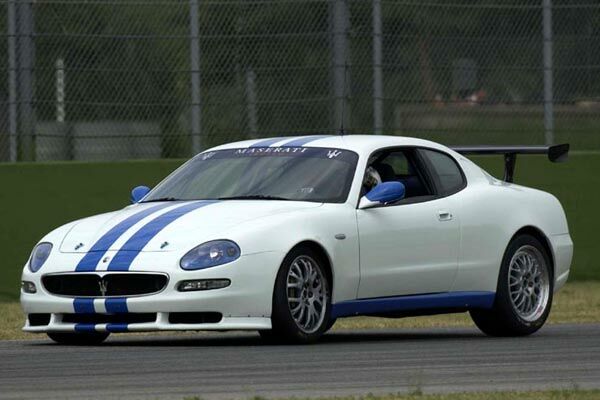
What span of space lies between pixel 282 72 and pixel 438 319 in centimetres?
307

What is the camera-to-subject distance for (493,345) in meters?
10.8

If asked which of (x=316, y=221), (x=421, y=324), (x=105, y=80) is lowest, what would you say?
(x=421, y=324)

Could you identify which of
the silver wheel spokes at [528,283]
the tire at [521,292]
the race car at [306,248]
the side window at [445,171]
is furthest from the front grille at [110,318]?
the silver wheel spokes at [528,283]

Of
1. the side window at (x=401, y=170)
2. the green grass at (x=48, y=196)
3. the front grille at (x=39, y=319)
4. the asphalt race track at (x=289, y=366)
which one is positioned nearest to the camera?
the asphalt race track at (x=289, y=366)

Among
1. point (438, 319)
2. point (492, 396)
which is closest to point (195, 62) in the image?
point (438, 319)

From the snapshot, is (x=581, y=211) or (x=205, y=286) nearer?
(x=205, y=286)

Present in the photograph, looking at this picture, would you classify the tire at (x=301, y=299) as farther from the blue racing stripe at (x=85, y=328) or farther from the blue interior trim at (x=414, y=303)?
the blue racing stripe at (x=85, y=328)

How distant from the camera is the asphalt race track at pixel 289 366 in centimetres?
788

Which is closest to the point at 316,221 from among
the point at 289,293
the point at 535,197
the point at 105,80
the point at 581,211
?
the point at 289,293

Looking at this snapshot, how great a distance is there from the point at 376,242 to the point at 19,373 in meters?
3.01

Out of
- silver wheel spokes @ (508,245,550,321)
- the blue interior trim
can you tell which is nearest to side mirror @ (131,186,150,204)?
the blue interior trim

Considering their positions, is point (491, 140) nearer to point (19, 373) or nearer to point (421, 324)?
point (421, 324)

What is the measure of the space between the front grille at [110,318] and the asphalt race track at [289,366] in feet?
0.53

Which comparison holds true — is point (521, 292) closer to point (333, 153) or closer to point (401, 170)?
point (401, 170)
